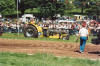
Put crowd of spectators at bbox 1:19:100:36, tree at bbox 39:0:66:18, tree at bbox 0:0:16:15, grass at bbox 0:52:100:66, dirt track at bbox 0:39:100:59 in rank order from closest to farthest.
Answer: grass at bbox 0:52:100:66
dirt track at bbox 0:39:100:59
crowd of spectators at bbox 1:19:100:36
tree at bbox 39:0:66:18
tree at bbox 0:0:16:15

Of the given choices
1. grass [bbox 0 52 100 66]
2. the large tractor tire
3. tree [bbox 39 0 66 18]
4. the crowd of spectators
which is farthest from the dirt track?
tree [bbox 39 0 66 18]

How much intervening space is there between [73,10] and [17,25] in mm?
58132

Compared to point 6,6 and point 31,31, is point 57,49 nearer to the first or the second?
point 31,31

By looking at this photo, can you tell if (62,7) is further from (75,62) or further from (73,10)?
(75,62)

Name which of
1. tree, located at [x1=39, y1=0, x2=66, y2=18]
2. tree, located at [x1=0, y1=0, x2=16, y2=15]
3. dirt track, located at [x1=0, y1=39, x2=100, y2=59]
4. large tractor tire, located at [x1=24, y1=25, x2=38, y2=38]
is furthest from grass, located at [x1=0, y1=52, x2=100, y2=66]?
tree, located at [x1=0, y1=0, x2=16, y2=15]

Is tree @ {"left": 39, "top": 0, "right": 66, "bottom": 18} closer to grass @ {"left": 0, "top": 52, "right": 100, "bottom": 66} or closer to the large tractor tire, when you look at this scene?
the large tractor tire

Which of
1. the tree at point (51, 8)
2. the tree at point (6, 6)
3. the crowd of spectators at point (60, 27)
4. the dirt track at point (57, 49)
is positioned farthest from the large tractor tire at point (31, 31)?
the tree at point (6, 6)

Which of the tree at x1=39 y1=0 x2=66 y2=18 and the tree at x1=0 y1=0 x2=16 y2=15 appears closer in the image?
the tree at x1=39 y1=0 x2=66 y2=18

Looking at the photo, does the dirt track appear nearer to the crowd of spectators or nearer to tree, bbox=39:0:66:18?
the crowd of spectators

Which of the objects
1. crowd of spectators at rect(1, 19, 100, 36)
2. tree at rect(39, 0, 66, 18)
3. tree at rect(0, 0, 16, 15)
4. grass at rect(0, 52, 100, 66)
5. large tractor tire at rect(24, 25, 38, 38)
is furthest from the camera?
tree at rect(0, 0, 16, 15)

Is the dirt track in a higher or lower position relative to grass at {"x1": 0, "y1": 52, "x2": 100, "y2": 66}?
lower

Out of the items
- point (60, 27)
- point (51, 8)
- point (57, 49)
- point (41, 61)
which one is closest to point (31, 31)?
point (60, 27)

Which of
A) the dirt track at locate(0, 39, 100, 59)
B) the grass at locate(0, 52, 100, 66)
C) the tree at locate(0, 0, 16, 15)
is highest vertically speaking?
the tree at locate(0, 0, 16, 15)

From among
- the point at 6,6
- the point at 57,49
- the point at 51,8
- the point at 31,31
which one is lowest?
the point at 57,49
